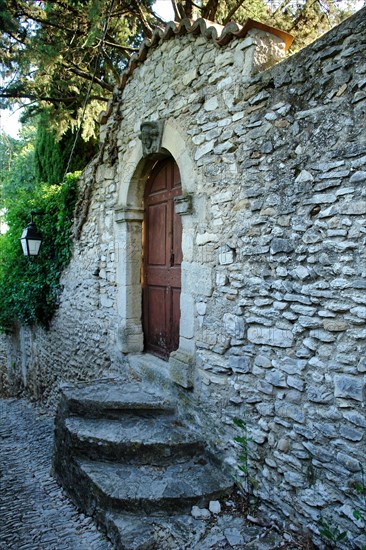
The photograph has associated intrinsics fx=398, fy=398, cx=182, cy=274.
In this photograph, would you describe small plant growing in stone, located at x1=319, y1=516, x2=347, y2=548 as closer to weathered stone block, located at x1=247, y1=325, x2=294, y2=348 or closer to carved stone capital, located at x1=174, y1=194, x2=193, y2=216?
weathered stone block, located at x1=247, y1=325, x2=294, y2=348

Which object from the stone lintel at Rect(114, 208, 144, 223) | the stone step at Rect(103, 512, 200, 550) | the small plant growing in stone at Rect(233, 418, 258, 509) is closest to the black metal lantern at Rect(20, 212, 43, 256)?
the stone lintel at Rect(114, 208, 144, 223)

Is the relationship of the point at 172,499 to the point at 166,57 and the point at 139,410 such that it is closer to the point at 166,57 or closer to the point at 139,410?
the point at 139,410

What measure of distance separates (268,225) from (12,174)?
54.0 feet

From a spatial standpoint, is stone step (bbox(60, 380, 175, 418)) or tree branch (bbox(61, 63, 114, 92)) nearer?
stone step (bbox(60, 380, 175, 418))

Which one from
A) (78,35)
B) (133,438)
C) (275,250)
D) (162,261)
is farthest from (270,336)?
(78,35)

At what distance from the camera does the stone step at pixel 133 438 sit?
10.5 feet

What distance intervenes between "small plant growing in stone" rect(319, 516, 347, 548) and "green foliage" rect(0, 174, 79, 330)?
5.00 meters

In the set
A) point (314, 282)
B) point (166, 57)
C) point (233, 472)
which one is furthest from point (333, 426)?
point (166, 57)

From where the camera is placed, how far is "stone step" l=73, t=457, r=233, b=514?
277 cm

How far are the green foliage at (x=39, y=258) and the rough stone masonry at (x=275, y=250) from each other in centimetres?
246

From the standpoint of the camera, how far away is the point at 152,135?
156 inches

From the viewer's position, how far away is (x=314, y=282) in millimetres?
2381

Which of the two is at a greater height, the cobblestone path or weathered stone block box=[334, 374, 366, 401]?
weathered stone block box=[334, 374, 366, 401]

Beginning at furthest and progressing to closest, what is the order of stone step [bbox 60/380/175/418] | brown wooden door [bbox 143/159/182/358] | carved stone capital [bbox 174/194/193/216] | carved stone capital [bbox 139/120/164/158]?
brown wooden door [bbox 143/159/182/358] < carved stone capital [bbox 139/120/164/158] < stone step [bbox 60/380/175/418] < carved stone capital [bbox 174/194/193/216]
